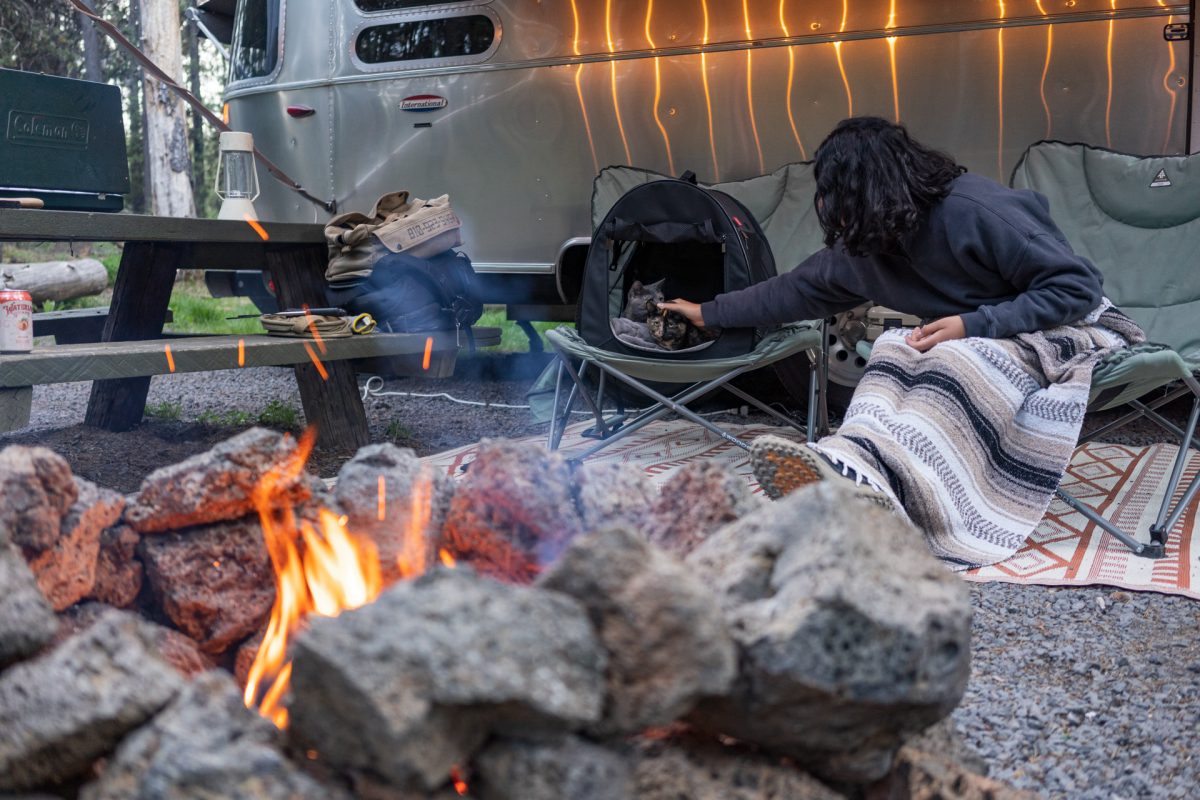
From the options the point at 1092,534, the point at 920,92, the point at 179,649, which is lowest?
the point at 1092,534

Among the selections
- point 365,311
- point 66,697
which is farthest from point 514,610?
point 365,311

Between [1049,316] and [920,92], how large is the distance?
1635 millimetres

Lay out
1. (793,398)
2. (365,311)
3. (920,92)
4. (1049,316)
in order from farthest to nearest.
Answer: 1. (793,398)
2. (920,92)
3. (365,311)
4. (1049,316)

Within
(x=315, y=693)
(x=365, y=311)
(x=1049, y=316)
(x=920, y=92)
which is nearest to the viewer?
(x=315, y=693)

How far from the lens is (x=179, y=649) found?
49.8 inches

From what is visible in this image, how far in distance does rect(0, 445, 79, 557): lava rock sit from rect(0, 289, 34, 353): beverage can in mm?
1518

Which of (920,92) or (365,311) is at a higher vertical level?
(920,92)

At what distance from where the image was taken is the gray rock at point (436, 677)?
0.84 meters

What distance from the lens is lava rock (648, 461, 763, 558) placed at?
1.27 m

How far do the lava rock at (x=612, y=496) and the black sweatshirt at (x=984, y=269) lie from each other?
1514mm

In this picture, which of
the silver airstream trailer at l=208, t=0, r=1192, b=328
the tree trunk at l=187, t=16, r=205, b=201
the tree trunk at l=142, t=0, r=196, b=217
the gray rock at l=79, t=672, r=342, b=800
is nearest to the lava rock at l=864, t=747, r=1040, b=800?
the gray rock at l=79, t=672, r=342, b=800

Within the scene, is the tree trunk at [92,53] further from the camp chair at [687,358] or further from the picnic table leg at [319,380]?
the camp chair at [687,358]

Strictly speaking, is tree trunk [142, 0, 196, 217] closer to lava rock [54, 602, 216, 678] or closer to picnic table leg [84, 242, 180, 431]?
picnic table leg [84, 242, 180, 431]

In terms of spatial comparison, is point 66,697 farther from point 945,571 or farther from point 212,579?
point 945,571
